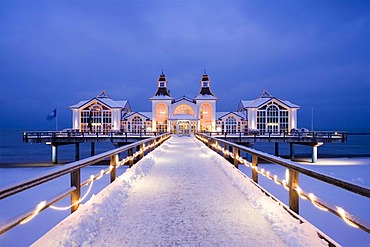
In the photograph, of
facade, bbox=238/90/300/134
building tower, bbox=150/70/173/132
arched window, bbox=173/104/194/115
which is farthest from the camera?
arched window, bbox=173/104/194/115

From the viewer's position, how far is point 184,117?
3700 centimetres

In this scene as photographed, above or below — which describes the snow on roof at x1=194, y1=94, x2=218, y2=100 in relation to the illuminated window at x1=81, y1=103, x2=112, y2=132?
above

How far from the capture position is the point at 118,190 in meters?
4.70

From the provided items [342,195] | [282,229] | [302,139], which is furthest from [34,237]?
[302,139]

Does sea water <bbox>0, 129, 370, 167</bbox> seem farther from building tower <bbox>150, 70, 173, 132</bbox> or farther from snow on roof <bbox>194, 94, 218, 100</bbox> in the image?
snow on roof <bbox>194, 94, 218, 100</bbox>

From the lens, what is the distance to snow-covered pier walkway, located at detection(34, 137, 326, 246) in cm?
280

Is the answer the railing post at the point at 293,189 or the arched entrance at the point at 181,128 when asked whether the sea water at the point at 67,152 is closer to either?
the arched entrance at the point at 181,128

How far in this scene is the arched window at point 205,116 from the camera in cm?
3903

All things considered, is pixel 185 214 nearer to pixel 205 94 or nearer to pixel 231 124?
pixel 231 124

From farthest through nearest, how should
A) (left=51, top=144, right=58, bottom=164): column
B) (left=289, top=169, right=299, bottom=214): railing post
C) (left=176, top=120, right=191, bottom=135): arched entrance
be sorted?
1. (left=176, top=120, right=191, bottom=135): arched entrance
2. (left=51, top=144, right=58, bottom=164): column
3. (left=289, top=169, right=299, bottom=214): railing post

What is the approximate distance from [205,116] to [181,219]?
36.1 m

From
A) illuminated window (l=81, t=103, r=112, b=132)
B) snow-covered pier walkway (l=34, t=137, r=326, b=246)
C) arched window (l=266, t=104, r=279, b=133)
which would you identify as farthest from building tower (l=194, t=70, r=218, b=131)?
snow-covered pier walkway (l=34, t=137, r=326, b=246)

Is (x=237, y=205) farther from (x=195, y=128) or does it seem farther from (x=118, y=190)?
(x=195, y=128)

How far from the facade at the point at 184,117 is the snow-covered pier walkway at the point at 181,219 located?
3200 centimetres
